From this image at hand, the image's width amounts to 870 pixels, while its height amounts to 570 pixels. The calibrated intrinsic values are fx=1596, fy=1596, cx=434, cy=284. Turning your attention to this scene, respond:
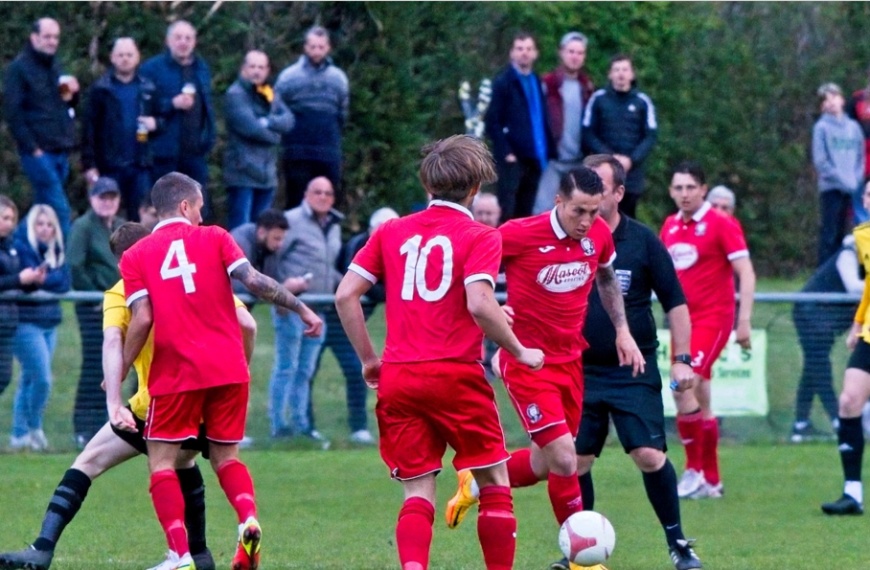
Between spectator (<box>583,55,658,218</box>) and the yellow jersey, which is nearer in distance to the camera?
the yellow jersey

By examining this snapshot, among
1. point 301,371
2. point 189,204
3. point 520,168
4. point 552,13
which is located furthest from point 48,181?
point 552,13

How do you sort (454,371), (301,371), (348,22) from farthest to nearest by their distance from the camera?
(348,22) → (301,371) → (454,371)

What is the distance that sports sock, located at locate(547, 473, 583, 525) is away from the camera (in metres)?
7.81

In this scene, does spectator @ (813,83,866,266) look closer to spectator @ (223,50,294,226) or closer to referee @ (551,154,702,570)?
spectator @ (223,50,294,226)

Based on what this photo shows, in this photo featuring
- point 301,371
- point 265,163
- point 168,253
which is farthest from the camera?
point 265,163

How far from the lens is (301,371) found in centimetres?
1281

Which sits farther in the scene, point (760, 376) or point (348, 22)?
point (348, 22)

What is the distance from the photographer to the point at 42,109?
1370 centimetres

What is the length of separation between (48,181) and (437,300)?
8.06 meters

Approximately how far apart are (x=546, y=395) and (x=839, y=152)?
10.3 metres

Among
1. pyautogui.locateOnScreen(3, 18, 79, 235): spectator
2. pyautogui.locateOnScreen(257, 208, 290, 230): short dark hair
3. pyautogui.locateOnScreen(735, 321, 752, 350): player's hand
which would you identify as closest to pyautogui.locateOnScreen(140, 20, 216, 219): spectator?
pyautogui.locateOnScreen(3, 18, 79, 235): spectator

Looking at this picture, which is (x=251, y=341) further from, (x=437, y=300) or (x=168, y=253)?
(x=437, y=300)

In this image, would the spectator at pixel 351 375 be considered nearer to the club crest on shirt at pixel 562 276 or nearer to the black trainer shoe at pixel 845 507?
the black trainer shoe at pixel 845 507

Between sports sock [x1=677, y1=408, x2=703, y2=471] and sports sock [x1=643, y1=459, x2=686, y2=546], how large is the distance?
2.73m
